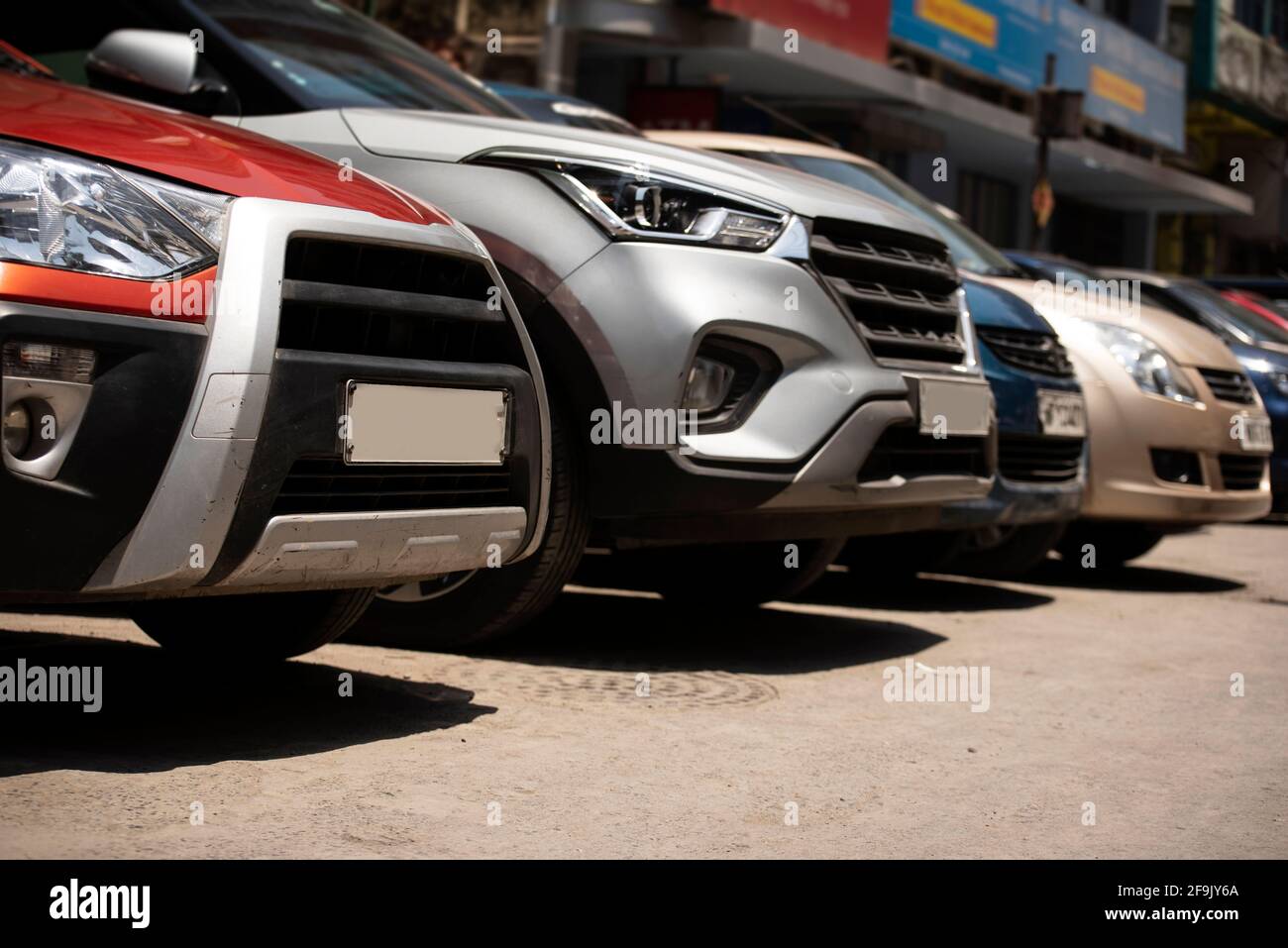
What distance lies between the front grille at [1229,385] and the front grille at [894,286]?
107 inches

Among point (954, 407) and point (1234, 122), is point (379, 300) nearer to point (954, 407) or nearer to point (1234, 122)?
point (954, 407)

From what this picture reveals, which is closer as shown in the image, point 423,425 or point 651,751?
point 423,425

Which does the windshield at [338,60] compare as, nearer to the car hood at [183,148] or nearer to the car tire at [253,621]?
Answer: the car hood at [183,148]

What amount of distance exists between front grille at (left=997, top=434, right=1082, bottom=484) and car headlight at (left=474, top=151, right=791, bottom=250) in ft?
7.07

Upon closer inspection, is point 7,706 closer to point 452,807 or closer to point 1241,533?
point 452,807

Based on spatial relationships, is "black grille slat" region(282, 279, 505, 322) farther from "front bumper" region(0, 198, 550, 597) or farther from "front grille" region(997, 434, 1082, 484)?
"front grille" region(997, 434, 1082, 484)

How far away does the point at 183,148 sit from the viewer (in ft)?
12.0

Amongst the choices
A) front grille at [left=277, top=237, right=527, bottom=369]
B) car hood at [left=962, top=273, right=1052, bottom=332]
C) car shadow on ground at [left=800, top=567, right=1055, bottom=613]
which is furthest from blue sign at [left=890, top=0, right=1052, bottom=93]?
front grille at [left=277, top=237, right=527, bottom=369]

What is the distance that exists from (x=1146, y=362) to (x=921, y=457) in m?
2.85

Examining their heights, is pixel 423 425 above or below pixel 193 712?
above

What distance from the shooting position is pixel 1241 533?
11203 mm

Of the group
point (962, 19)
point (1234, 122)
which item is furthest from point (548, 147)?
point (1234, 122)
